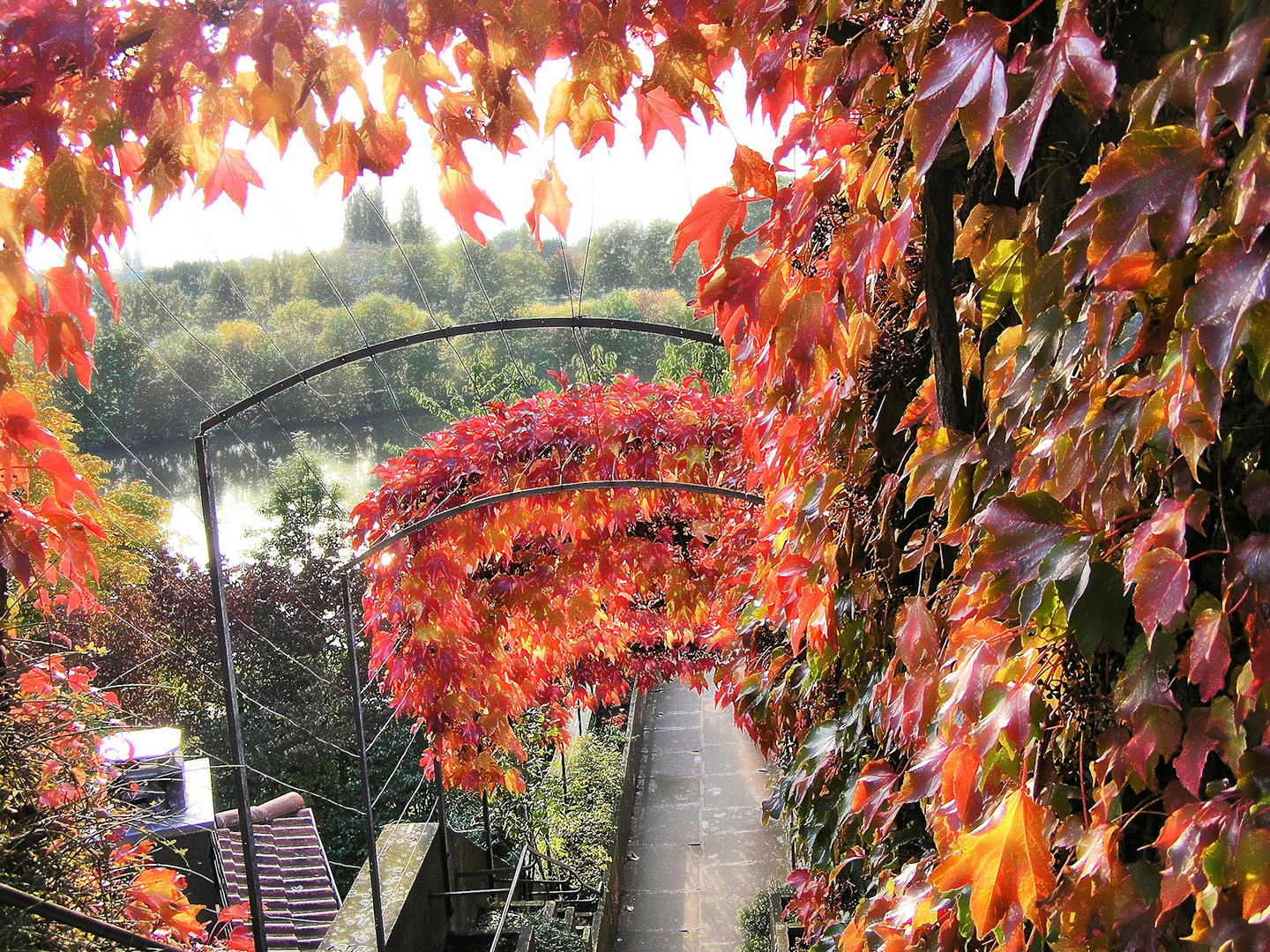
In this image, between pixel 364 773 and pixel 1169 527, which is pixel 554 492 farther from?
pixel 1169 527

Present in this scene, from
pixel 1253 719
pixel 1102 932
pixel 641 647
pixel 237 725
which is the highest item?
pixel 1253 719

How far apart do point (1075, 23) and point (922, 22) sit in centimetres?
27

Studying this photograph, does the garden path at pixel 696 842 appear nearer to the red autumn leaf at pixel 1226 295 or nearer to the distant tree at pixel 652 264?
the distant tree at pixel 652 264

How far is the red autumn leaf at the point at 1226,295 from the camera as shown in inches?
24.9

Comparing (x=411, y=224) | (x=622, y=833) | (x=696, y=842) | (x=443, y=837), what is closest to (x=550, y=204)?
(x=443, y=837)

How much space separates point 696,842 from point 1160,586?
7570 mm

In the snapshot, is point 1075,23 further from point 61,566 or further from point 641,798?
point 641,798

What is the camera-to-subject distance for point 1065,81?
2.59 feet

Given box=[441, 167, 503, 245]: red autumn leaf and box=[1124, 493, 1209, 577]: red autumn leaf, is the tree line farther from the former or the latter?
box=[1124, 493, 1209, 577]: red autumn leaf

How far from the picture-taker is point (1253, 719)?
0.74 metres

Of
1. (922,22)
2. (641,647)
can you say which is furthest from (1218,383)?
(641,647)

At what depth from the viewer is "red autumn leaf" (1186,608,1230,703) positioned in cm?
72

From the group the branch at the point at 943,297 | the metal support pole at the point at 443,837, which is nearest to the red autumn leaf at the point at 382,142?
the branch at the point at 943,297

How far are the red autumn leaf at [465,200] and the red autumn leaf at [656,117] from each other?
0.28 metres
